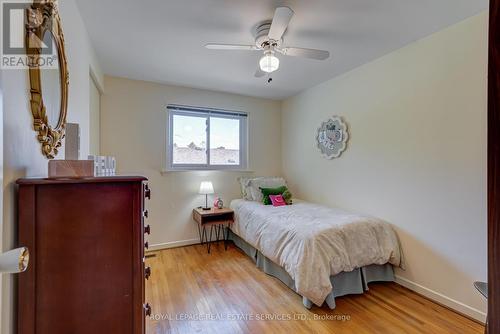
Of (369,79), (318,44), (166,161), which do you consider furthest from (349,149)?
(166,161)

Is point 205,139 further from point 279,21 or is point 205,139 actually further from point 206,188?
point 279,21

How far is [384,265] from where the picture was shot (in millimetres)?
2443

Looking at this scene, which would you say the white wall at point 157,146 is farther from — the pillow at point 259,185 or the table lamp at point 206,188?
the pillow at point 259,185

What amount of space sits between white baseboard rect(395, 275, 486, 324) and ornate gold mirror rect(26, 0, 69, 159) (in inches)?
122

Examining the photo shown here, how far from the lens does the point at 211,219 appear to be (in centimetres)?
336

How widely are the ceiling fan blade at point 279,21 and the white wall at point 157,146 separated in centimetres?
208

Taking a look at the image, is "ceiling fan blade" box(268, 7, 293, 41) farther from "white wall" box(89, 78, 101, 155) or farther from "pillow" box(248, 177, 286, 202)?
"pillow" box(248, 177, 286, 202)

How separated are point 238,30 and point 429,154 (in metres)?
2.09

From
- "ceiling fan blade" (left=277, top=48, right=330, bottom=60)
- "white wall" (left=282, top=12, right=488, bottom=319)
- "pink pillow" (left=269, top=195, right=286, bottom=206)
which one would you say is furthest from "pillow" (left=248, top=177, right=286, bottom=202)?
"ceiling fan blade" (left=277, top=48, right=330, bottom=60)

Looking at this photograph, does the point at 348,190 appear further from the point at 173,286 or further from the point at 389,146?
the point at 173,286

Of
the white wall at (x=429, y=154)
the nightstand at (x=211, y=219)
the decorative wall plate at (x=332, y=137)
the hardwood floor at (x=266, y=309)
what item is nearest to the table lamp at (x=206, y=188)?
the nightstand at (x=211, y=219)

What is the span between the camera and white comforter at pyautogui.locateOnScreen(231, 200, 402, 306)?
1.95 m

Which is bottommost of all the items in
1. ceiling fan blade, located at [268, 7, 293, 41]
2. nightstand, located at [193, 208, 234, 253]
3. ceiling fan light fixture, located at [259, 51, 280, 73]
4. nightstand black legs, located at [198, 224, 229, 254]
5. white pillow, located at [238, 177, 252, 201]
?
nightstand black legs, located at [198, 224, 229, 254]

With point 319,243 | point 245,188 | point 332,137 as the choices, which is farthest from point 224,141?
point 319,243
